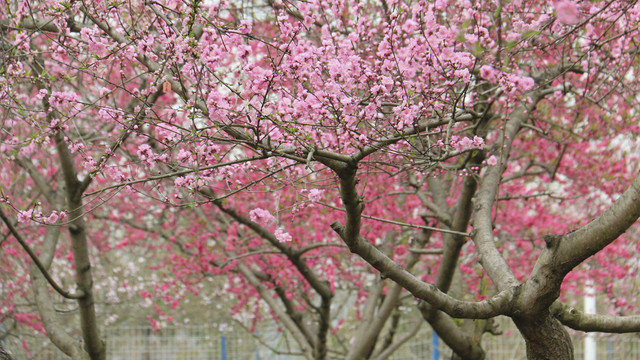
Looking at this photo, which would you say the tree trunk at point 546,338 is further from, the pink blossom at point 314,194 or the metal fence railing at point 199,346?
the metal fence railing at point 199,346

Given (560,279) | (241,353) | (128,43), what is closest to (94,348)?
(128,43)

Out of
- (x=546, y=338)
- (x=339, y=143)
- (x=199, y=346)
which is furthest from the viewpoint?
(x=199, y=346)

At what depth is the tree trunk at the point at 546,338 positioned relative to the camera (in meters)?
3.04

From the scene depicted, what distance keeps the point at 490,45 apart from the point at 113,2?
226 centimetres

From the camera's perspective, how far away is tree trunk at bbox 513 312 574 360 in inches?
120

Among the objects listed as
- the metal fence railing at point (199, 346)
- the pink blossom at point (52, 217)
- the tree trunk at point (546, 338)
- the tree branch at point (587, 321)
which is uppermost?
the metal fence railing at point (199, 346)

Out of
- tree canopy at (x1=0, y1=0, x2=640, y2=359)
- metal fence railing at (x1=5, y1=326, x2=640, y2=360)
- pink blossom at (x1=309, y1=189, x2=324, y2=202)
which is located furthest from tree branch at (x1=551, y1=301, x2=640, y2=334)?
metal fence railing at (x1=5, y1=326, x2=640, y2=360)

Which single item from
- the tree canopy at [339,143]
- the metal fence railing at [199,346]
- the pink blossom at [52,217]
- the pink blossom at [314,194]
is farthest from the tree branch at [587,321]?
the metal fence railing at [199,346]

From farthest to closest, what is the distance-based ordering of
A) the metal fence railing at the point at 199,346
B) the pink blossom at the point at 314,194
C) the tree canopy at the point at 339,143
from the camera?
the metal fence railing at the point at 199,346 → the pink blossom at the point at 314,194 → the tree canopy at the point at 339,143

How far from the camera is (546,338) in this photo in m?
3.10

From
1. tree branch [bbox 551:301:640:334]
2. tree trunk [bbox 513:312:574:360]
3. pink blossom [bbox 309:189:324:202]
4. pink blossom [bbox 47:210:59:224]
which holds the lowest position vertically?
tree trunk [bbox 513:312:574:360]

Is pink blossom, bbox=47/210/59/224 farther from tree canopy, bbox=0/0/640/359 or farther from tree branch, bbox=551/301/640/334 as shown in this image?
tree branch, bbox=551/301/640/334

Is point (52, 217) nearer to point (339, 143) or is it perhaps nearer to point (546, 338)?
point (339, 143)

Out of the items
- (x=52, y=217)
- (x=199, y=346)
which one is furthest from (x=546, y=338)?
(x=199, y=346)
